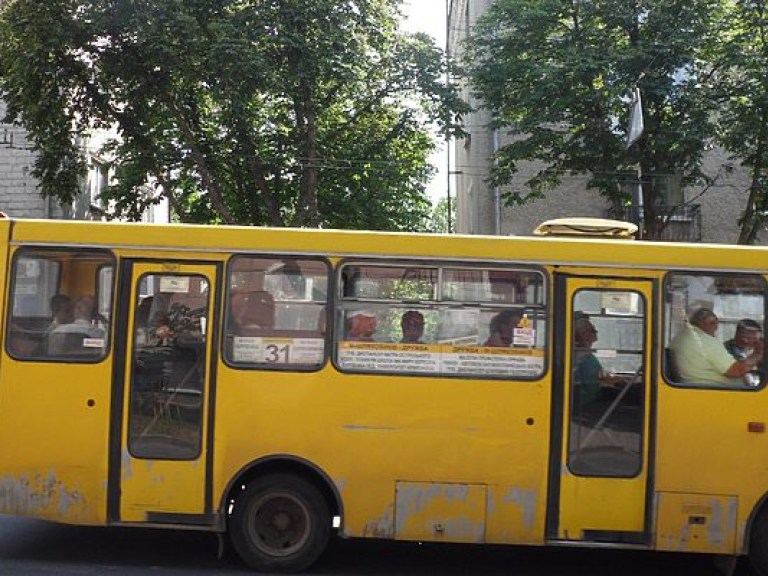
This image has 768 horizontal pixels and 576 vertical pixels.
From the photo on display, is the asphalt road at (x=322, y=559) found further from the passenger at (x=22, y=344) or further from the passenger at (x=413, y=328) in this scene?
the passenger at (x=413, y=328)

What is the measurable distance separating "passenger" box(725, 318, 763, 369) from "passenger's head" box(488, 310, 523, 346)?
1.65 meters

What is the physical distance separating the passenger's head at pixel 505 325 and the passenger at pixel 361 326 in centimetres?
93

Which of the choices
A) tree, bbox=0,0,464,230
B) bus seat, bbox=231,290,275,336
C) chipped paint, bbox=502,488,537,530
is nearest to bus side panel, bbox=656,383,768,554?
chipped paint, bbox=502,488,537,530

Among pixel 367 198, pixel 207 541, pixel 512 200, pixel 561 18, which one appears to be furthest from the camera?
pixel 367 198

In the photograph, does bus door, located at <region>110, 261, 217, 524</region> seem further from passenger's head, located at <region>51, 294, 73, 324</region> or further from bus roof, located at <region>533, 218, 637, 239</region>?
bus roof, located at <region>533, 218, 637, 239</region>

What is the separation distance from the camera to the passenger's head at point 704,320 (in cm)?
Answer: 678

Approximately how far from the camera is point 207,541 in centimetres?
789

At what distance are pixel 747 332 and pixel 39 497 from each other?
5725 mm

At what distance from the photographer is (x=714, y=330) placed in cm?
678

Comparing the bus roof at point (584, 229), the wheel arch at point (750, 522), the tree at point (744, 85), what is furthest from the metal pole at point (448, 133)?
the wheel arch at point (750, 522)

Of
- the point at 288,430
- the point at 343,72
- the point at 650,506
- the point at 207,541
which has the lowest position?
the point at 207,541

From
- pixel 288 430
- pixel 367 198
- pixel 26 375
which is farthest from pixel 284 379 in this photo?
pixel 367 198

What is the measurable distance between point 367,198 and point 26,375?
1454cm

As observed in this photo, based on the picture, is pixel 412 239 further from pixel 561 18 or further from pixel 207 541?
pixel 561 18
